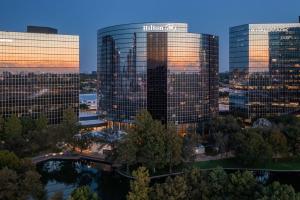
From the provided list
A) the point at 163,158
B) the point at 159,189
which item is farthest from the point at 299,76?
the point at 159,189

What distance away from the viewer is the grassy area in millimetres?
76125

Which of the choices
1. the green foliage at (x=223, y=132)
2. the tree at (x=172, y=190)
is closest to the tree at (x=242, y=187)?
the tree at (x=172, y=190)

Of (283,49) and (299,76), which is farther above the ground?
(283,49)

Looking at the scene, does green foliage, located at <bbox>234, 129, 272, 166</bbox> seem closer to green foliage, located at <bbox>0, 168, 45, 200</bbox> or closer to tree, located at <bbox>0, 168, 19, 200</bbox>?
green foliage, located at <bbox>0, 168, 45, 200</bbox>

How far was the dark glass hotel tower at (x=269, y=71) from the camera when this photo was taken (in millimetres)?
126562

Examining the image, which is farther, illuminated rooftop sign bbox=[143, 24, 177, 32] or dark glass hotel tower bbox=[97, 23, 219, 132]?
illuminated rooftop sign bbox=[143, 24, 177, 32]

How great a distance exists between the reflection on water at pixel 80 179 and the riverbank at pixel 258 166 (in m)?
16.0

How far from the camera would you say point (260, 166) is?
75.8 meters

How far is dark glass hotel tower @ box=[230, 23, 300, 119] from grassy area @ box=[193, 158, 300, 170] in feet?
155

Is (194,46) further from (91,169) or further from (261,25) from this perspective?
(91,169)

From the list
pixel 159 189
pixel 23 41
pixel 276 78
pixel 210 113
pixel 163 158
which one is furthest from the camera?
pixel 276 78

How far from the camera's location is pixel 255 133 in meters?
76.4

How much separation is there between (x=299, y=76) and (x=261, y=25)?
20407 millimetres

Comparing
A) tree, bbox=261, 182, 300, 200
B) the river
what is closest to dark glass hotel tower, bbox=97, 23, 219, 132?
the river
